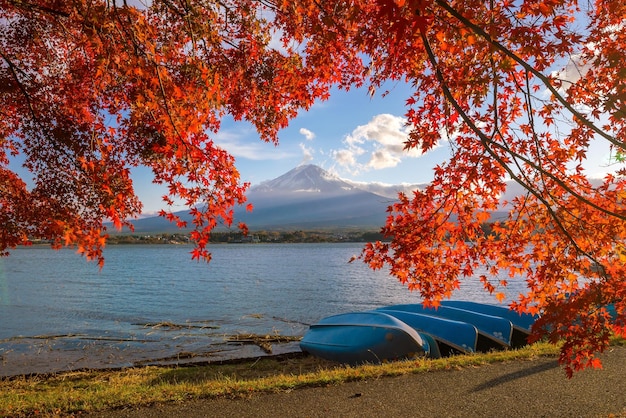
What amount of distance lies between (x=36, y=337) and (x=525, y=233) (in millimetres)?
20387

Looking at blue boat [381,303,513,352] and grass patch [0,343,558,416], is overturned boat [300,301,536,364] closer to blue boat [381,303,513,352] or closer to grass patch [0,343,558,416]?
blue boat [381,303,513,352]

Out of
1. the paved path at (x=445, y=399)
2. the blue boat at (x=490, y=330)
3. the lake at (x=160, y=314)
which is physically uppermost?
the paved path at (x=445, y=399)

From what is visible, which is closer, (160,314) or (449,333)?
(449,333)

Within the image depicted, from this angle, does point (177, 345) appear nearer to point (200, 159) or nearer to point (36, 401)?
point (36, 401)

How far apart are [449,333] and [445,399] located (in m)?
7.65

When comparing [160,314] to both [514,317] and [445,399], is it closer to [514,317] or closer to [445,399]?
[514,317]

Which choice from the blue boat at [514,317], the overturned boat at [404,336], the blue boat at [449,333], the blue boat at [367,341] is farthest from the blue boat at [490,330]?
the blue boat at [367,341]

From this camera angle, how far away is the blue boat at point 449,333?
43.0ft

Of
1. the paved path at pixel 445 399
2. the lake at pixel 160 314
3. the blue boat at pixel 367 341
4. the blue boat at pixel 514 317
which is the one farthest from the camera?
the lake at pixel 160 314

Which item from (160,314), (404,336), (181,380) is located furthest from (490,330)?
(160,314)

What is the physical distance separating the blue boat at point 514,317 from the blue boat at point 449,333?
6.79ft

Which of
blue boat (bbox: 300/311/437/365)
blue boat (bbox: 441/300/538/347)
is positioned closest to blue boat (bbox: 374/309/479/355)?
blue boat (bbox: 300/311/437/365)

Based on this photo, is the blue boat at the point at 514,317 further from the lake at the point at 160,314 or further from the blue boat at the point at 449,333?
the lake at the point at 160,314

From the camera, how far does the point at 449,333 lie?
13617 millimetres
